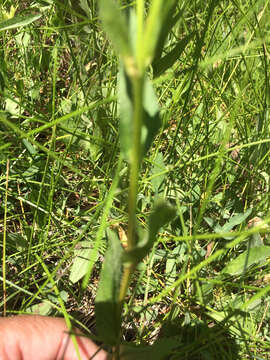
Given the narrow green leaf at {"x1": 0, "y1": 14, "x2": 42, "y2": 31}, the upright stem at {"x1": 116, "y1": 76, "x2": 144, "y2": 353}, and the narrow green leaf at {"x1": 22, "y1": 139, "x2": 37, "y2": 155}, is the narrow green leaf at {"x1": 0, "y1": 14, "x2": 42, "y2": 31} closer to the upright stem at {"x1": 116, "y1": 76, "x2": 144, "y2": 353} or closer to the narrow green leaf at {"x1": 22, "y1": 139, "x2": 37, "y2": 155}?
the narrow green leaf at {"x1": 22, "y1": 139, "x2": 37, "y2": 155}

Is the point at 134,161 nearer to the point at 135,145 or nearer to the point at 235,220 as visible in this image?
the point at 135,145

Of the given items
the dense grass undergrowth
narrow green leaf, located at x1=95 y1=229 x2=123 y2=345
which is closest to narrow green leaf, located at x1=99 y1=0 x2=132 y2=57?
narrow green leaf, located at x1=95 y1=229 x2=123 y2=345

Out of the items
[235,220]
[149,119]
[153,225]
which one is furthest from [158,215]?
[235,220]

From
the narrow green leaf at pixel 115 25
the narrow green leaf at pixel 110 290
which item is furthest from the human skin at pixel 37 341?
the narrow green leaf at pixel 115 25

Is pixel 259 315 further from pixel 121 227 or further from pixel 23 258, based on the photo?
pixel 23 258

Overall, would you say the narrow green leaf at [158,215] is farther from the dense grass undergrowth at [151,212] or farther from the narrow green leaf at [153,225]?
the dense grass undergrowth at [151,212]

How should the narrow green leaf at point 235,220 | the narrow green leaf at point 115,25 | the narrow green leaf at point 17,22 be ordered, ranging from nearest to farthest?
the narrow green leaf at point 115,25
the narrow green leaf at point 17,22
the narrow green leaf at point 235,220
